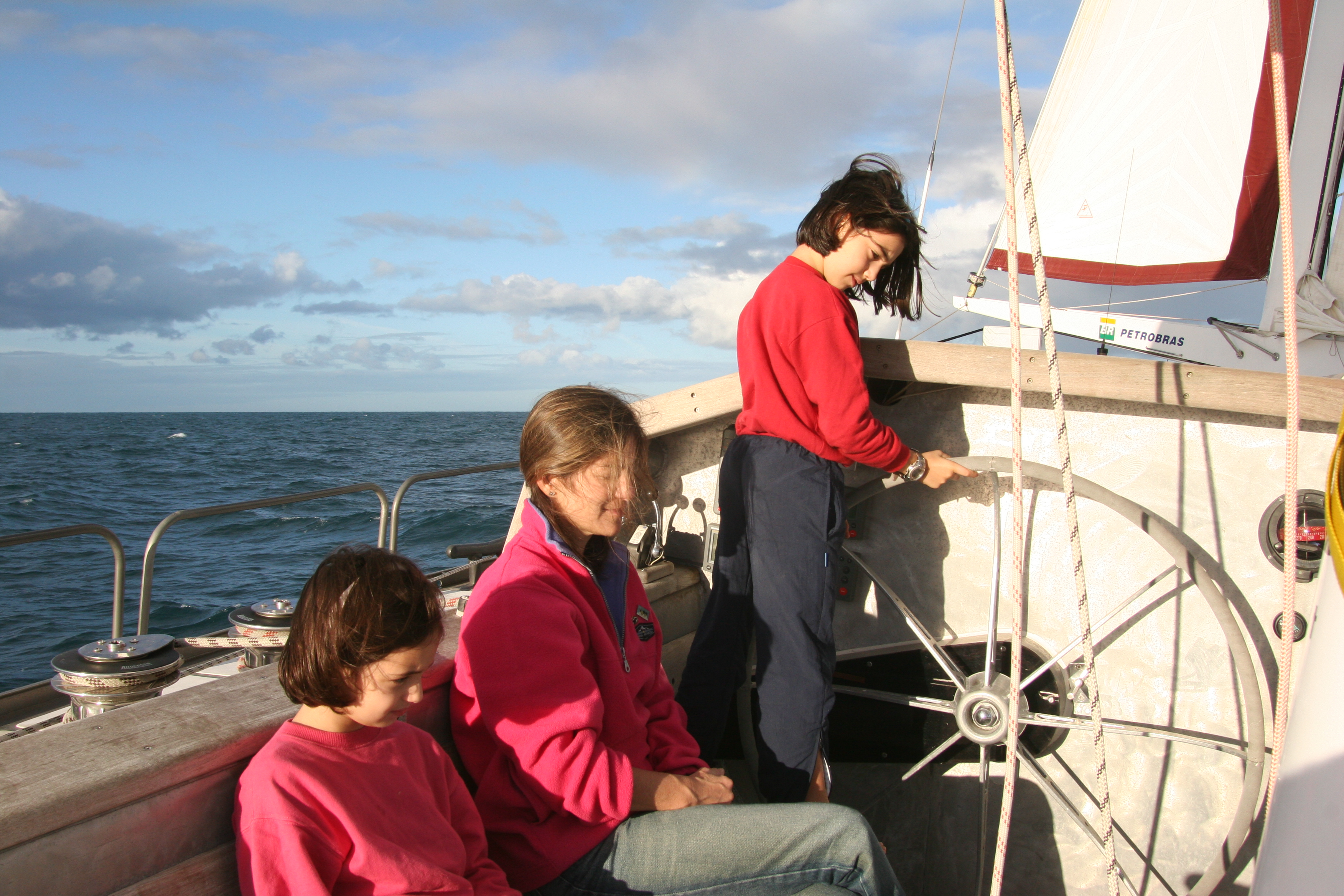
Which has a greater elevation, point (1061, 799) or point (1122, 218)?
point (1122, 218)

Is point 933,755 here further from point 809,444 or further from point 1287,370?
point 1287,370

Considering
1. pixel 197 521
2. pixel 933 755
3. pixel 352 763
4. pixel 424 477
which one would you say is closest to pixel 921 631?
pixel 933 755

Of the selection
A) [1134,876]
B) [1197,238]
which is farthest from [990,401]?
[1197,238]

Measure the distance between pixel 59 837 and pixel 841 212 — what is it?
2.00 metres

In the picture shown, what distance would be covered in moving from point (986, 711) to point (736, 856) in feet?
3.87

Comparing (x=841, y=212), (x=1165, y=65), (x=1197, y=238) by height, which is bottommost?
Answer: (x=841, y=212)

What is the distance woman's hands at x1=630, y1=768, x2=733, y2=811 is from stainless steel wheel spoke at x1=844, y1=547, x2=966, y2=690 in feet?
3.36

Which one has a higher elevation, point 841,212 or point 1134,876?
point 841,212

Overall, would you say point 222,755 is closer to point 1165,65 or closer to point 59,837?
point 59,837

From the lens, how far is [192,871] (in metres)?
1.26

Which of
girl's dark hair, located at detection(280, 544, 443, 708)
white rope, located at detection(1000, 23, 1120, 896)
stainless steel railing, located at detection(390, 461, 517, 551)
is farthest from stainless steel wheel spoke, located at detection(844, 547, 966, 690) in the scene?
girl's dark hair, located at detection(280, 544, 443, 708)

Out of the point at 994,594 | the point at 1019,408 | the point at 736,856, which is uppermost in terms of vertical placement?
the point at 1019,408

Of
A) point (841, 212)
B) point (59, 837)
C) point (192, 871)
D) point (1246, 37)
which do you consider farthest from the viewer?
point (1246, 37)

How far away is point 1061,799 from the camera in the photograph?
2531 millimetres
